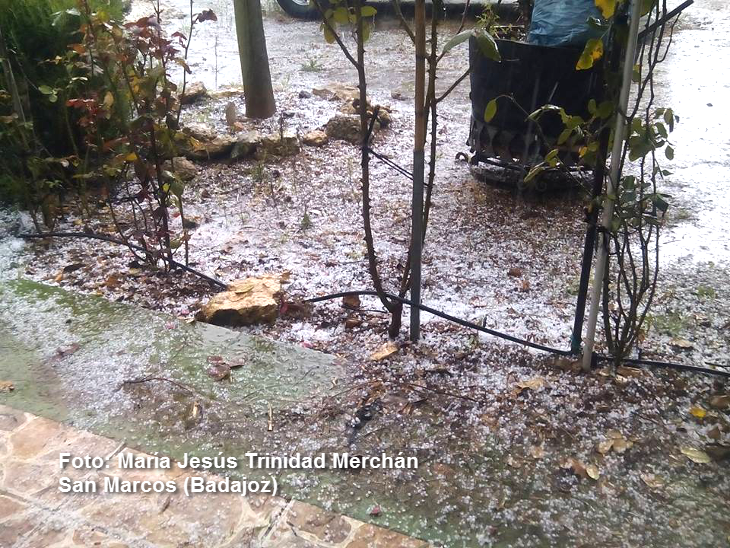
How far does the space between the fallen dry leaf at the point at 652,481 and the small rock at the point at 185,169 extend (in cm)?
290

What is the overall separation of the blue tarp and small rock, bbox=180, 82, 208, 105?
2.98 metres

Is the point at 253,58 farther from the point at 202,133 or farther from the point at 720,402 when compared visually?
the point at 720,402

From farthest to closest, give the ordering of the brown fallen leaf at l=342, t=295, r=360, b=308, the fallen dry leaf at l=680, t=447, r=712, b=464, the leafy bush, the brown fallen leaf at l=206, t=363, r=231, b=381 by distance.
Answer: the leafy bush < the brown fallen leaf at l=342, t=295, r=360, b=308 < the brown fallen leaf at l=206, t=363, r=231, b=381 < the fallen dry leaf at l=680, t=447, r=712, b=464

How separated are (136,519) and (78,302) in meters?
1.23

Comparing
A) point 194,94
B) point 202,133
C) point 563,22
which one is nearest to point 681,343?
point 563,22

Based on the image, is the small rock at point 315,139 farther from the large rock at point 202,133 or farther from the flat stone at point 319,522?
the flat stone at point 319,522

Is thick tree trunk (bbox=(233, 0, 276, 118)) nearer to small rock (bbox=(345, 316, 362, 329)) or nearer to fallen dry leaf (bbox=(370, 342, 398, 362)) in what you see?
small rock (bbox=(345, 316, 362, 329))

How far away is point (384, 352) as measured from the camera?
215cm

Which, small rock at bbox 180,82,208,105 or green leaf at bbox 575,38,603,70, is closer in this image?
green leaf at bbox 575,38,603,70

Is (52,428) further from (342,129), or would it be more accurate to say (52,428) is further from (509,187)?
(342,129)

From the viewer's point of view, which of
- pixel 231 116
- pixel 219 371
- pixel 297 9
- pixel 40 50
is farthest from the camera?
pixel 297 9

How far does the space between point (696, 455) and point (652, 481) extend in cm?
18

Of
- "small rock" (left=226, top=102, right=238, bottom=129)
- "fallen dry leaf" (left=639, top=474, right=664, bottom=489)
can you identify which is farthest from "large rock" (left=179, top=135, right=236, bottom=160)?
"fallen dry leaf" (left=639, top=474, right=664, bottom=489)

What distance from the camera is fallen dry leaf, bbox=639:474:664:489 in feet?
5.30
